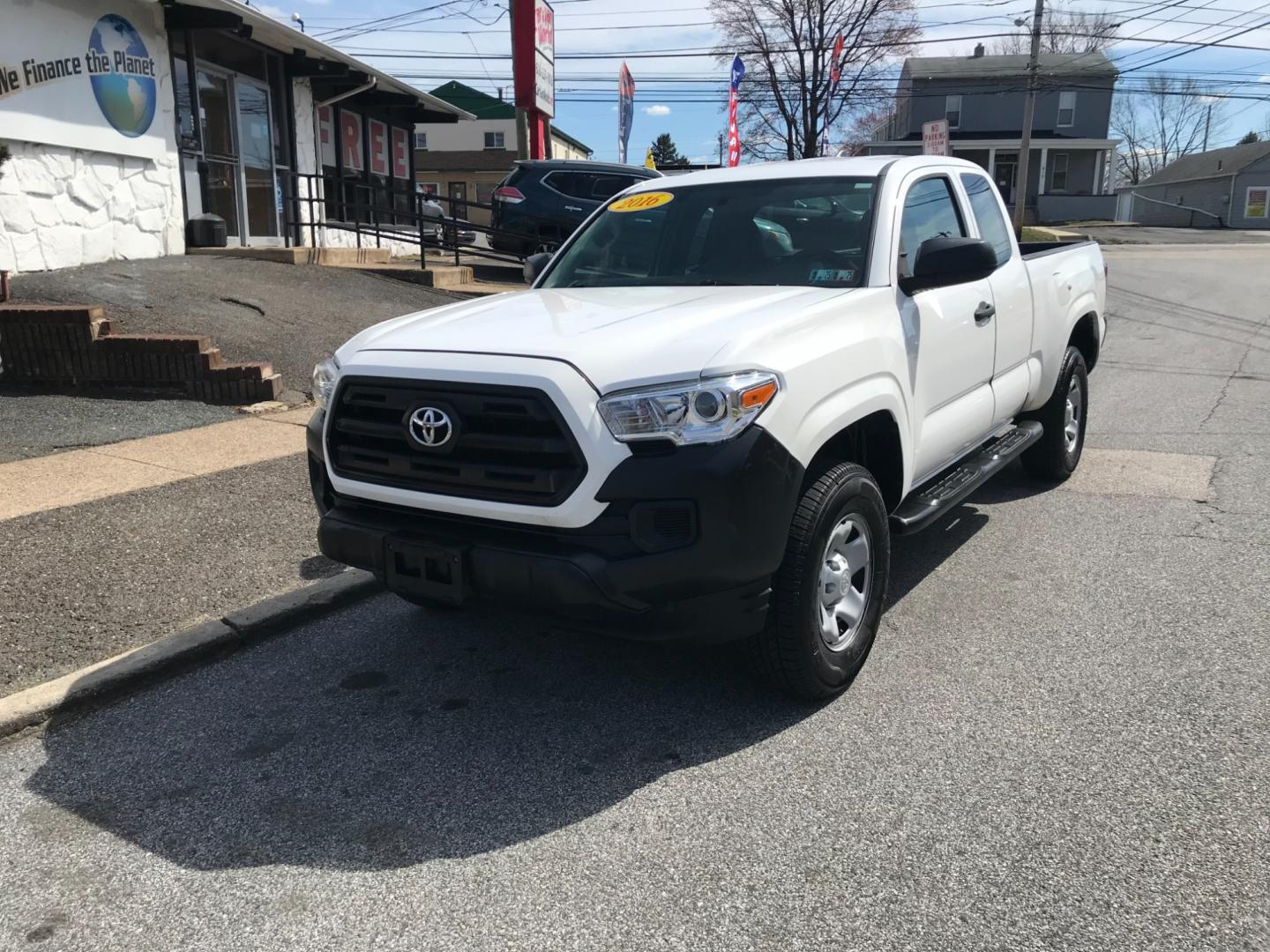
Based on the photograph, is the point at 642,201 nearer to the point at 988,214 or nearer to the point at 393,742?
the point at 988,214

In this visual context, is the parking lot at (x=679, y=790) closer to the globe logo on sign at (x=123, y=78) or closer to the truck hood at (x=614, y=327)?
the truck hood at (x=614, y=327)

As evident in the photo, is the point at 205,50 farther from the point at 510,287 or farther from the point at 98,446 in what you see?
the point at 98,446

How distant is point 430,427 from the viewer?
3314 millimetres

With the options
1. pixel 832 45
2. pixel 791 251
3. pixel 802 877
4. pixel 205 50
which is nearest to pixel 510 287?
pixel 205 50

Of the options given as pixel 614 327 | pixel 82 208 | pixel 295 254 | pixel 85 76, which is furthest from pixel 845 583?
pixel 295 254

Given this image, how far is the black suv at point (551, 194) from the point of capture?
17047mm

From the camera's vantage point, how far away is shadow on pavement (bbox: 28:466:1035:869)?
299cm

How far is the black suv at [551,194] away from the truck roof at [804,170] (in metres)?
12.2

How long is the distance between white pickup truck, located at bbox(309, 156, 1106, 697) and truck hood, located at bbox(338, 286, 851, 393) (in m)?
0.01

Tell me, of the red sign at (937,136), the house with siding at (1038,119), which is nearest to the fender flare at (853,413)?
the red sign at (937,136)

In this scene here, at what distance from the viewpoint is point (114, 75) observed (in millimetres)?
11672

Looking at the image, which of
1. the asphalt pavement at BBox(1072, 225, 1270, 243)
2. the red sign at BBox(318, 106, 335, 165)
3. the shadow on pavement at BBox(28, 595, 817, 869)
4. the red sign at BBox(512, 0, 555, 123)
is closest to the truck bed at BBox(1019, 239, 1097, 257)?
the shadow on pavement at BBox(28, 595, 817, 869)

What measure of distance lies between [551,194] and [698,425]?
14.9 m

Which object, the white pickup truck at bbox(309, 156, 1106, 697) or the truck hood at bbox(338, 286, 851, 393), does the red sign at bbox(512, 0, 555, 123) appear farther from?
the truck hood at bbox(338, 286, 851, 393)
